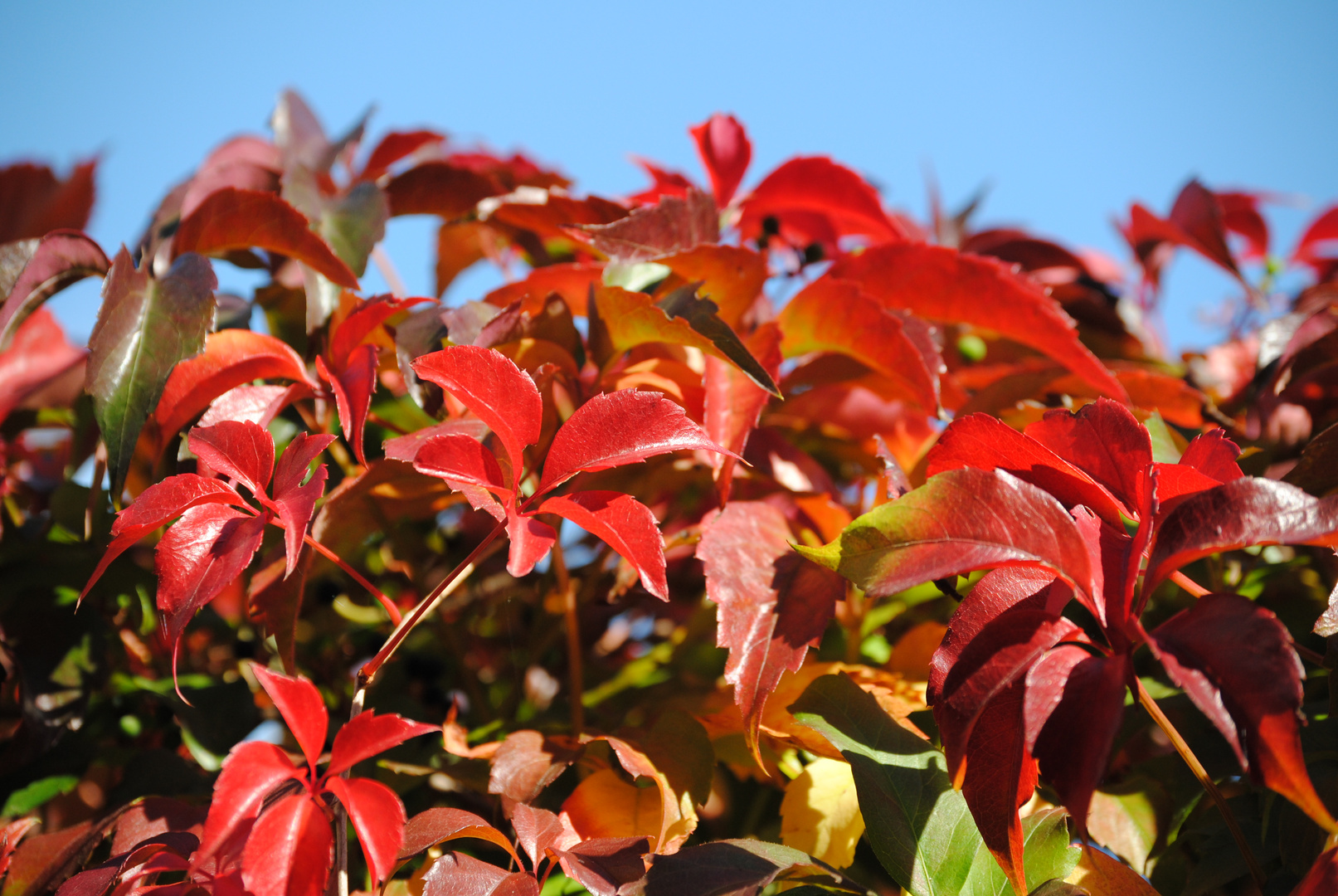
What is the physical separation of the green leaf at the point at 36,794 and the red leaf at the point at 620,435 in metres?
0.49

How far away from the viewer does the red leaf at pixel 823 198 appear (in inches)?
29.8

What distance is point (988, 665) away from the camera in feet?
1.12

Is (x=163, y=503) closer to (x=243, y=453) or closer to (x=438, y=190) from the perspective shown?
(x=243, y=453)

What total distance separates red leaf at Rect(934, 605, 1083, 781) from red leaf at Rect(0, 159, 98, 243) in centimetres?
89

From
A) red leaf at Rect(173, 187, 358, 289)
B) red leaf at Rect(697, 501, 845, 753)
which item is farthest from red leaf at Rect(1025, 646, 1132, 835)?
red leaf at Rect(173, 187, 358, 289)

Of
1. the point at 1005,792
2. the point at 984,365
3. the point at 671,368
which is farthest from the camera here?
the point at 984,365

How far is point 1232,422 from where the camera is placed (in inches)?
27.6

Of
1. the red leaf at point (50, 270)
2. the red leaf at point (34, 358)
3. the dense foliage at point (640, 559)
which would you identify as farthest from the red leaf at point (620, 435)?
the red leaf at point (34, 358)

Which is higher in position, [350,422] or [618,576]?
[350,422]

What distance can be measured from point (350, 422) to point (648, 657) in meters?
0.40

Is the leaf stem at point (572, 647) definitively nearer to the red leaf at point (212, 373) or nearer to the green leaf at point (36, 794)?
the red leaf at point (212, 373)

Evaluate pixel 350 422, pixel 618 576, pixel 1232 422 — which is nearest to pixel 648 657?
pixel 618 576

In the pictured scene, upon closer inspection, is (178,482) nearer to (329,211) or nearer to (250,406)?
(250,406)

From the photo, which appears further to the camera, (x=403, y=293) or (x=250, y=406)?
(x=403, y=293)
